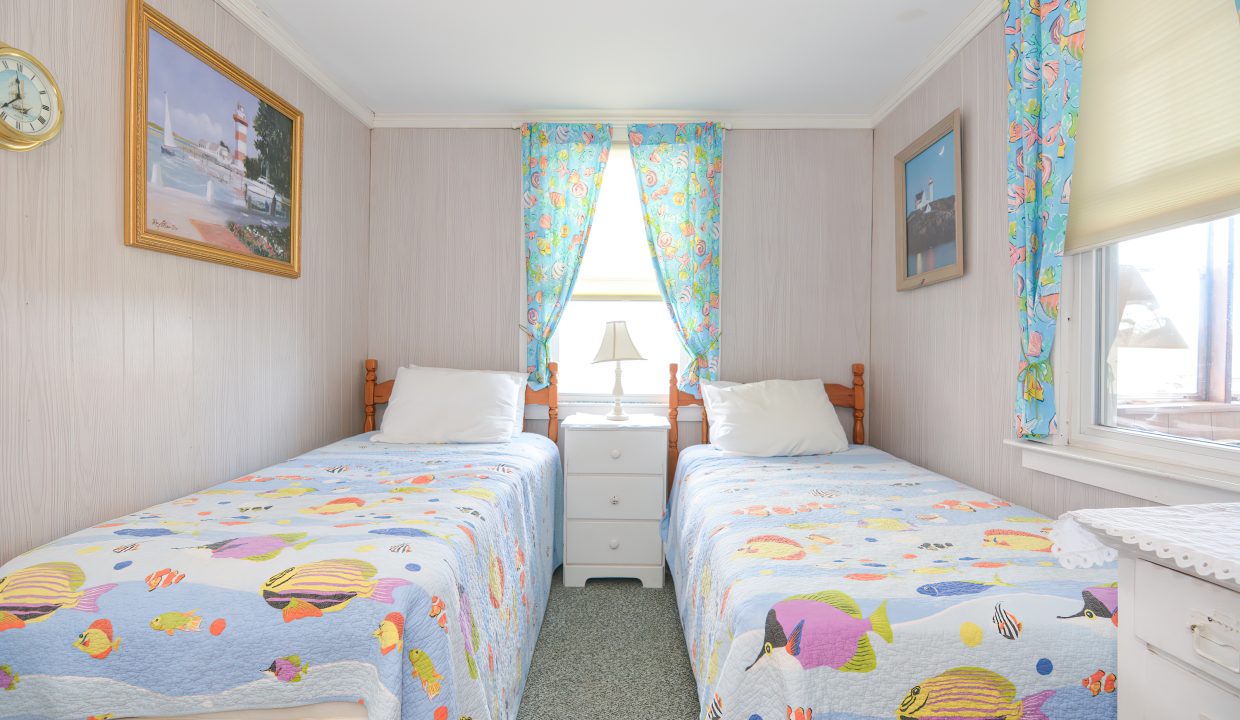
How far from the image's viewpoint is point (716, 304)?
3.37 m

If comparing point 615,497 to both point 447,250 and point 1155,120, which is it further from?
point 1155,120

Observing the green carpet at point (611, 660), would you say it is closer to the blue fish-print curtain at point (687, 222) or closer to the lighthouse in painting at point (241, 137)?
the blue fish-print curtain at point (687, 222)

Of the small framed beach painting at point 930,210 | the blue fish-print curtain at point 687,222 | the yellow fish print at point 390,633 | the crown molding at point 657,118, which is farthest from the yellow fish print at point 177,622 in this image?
the crown molding at point 657,118

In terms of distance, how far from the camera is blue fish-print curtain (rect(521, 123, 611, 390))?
3.38 metres

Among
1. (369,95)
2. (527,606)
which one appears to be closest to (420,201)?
(369,95)

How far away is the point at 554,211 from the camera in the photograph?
A: 3395 mm

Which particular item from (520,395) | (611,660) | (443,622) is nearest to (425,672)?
(443,622)

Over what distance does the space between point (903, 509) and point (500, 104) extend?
8.83ft

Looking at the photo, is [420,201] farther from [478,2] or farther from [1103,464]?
[1103,464]

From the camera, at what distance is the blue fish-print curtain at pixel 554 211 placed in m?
3.38

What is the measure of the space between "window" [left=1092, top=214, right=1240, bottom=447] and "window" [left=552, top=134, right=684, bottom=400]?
1.99m

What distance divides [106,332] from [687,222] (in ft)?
8.21

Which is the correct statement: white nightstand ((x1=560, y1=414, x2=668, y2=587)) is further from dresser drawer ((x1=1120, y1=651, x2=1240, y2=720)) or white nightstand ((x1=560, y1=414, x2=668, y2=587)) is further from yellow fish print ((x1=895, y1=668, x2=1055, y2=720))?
dresser drawer ((x1=1120, y1=651, x2=1240, y2=720))

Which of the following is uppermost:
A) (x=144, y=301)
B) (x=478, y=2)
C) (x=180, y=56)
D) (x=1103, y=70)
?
(x=478, y=2)
